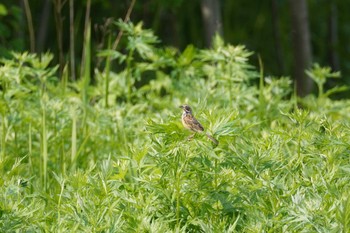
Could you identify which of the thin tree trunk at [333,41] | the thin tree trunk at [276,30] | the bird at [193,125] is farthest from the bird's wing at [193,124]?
the thin tree trunk at [333,41]

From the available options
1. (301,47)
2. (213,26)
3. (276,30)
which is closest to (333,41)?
(276,30)

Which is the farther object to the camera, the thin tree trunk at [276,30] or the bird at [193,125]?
the thin tree trunk at [276,30]

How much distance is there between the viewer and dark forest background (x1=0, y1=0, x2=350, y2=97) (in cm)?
822

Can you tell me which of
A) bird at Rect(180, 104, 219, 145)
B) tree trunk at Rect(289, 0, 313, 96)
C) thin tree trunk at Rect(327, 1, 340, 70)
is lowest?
thin tree trunk at Rect(327, 1, 340, 70)

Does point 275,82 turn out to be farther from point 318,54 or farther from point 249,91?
point 318,54

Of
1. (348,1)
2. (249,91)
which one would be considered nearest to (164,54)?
(249,91)

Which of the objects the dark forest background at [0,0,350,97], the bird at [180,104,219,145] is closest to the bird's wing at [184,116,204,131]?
the bird at [180,104,219,145]

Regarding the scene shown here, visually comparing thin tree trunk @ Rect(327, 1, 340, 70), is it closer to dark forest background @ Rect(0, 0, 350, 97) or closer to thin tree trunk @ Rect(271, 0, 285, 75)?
dark forest background @ Rect(0, 0, 350, 97)

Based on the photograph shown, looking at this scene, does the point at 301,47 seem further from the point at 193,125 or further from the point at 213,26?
the point at 193,125

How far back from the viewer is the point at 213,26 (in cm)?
826

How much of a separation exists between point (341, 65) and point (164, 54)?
962cm

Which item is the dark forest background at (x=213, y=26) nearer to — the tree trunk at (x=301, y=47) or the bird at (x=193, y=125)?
the tree trunk at (x=301, y=47)

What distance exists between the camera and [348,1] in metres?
14.3

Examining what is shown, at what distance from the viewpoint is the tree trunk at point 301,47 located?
8047 millimetres
